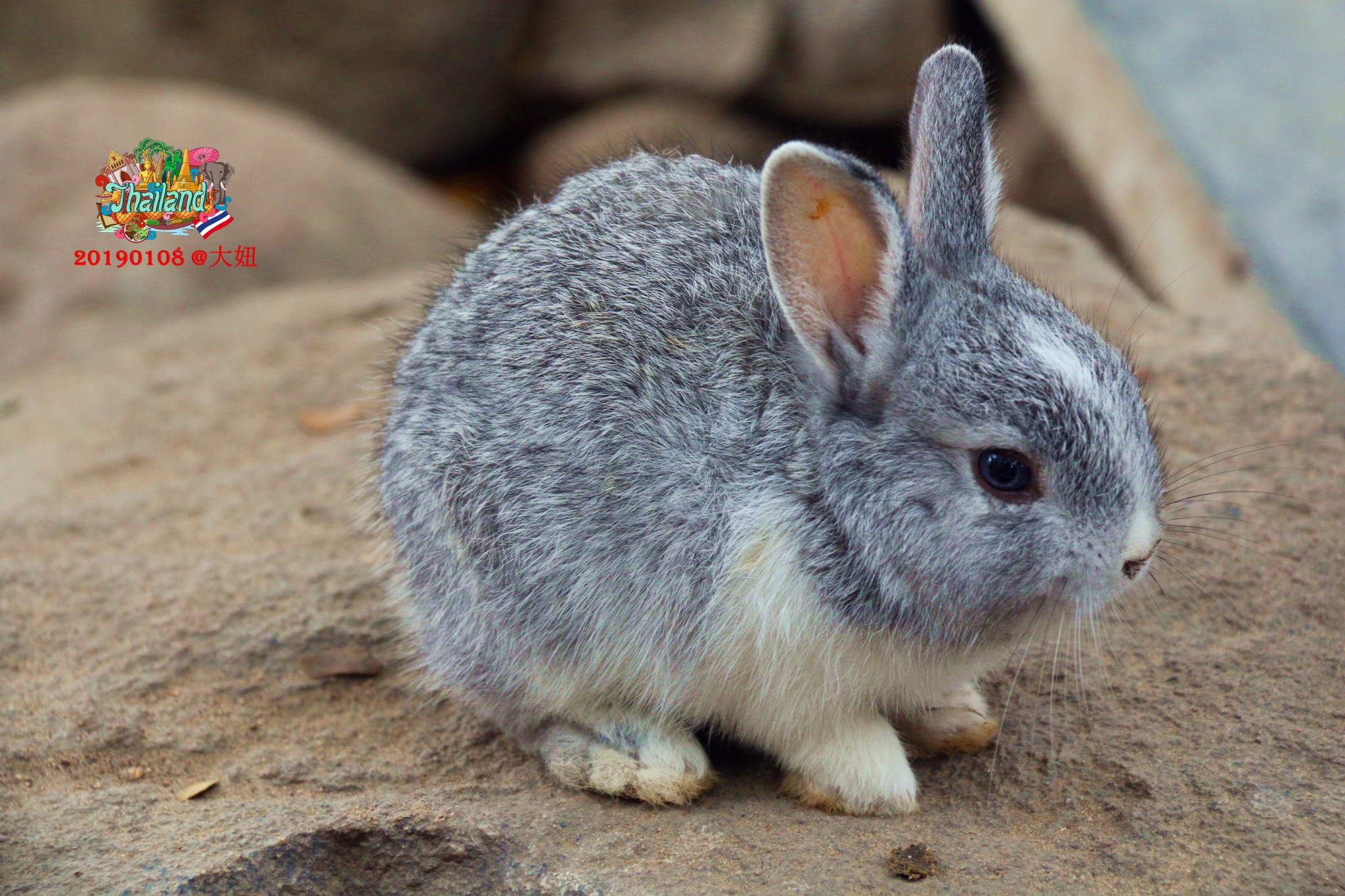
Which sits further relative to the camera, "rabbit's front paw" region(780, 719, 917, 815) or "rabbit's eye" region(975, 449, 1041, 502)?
"rabbit's front paw" region(780, 719, 917, 815)

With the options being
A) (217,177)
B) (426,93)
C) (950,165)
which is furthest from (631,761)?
(426,93)

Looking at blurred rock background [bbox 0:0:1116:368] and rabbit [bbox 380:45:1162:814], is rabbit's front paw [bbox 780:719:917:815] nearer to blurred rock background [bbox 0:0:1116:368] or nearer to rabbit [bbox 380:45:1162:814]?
rabbit [bbox 380:45:1162:814]

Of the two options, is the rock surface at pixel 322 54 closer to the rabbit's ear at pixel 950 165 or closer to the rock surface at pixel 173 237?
the rock surface at pixel 173 237

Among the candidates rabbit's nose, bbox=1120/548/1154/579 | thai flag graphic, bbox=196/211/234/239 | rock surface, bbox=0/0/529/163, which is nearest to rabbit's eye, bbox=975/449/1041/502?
rabbit's nose, bbox=1120/548/1154/579

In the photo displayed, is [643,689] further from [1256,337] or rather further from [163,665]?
[1256,337]

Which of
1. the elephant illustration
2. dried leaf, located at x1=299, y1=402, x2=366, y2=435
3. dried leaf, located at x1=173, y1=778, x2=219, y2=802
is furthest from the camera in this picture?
the elephant illustration

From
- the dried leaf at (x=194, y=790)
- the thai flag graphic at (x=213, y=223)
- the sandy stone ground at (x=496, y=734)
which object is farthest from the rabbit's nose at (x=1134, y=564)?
the thai flag graphic at (x=213, y=223)

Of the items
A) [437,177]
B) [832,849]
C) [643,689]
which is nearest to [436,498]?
[643,689]
